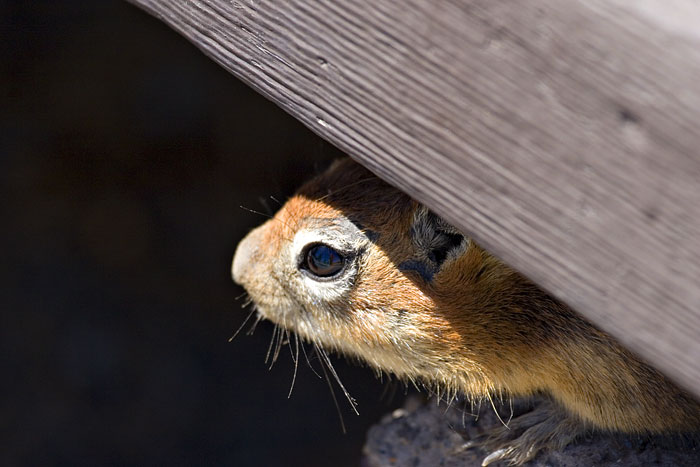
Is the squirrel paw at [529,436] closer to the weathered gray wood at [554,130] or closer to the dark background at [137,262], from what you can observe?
the weathered gray wood at [554,130]

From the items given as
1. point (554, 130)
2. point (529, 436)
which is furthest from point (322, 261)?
point (554, 130)

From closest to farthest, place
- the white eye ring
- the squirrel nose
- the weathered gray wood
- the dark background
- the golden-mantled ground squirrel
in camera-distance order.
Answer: the weathered gray wood → the golden-mantled ground squirrel → the white eye ring → the squirrel nose → the dark background

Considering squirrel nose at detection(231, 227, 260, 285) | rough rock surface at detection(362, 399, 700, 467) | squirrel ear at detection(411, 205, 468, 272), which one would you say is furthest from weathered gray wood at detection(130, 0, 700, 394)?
squirrel nose at detection(231, 227, 260, 285)

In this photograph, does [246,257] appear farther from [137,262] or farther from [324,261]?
[137,262]

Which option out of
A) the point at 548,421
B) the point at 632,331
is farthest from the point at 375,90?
the point at 548,421

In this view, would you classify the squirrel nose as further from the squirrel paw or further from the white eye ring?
the squirrel paw

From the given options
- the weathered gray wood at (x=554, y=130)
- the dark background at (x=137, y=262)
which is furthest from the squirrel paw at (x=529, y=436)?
the dark background at (x=137, y=262)
